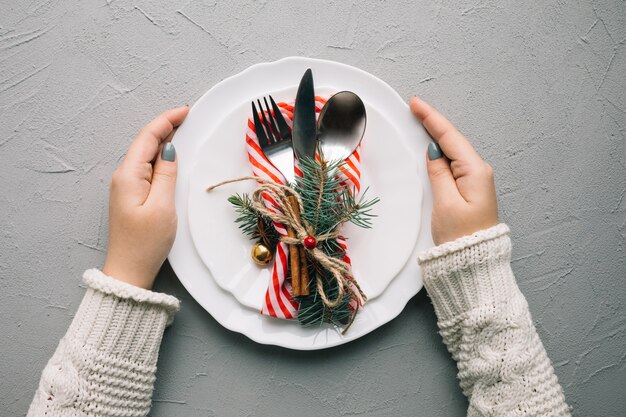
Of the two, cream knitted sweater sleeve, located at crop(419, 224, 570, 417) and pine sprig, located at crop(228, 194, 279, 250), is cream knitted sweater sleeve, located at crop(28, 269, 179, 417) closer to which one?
pine sprig, located at crop(228, 194, 279, 250)

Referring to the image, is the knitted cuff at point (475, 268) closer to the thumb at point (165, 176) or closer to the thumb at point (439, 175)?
the thumb at point (439, 175)

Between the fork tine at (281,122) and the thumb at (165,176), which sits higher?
the fork tine at (281,122)

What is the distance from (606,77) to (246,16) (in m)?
0.59

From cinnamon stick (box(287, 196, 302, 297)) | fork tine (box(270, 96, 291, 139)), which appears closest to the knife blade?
fork tine (box(270, 96, 291, 139))

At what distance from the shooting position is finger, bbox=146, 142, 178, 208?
68cm

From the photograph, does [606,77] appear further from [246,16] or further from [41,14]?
[41,14]

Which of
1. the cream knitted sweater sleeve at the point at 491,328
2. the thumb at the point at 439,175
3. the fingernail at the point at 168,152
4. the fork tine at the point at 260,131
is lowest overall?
the cream knitted sweater sleeve at the point at 491,328

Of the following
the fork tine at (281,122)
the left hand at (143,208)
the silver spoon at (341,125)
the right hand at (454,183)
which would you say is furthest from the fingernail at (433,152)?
the left hand at (143,208)

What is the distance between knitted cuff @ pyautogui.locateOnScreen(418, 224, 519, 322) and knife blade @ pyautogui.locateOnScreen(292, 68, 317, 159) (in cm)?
23

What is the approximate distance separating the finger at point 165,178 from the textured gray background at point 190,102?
10 centimetres

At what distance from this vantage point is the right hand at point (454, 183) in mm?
685

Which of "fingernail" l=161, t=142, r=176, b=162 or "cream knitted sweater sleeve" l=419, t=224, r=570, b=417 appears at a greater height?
"fingernail" l=161, t=142, r=176, b=162

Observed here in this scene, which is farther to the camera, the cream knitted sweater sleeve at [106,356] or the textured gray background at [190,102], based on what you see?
the textured gray background at [190,102]

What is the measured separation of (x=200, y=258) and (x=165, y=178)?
0.12 metres
